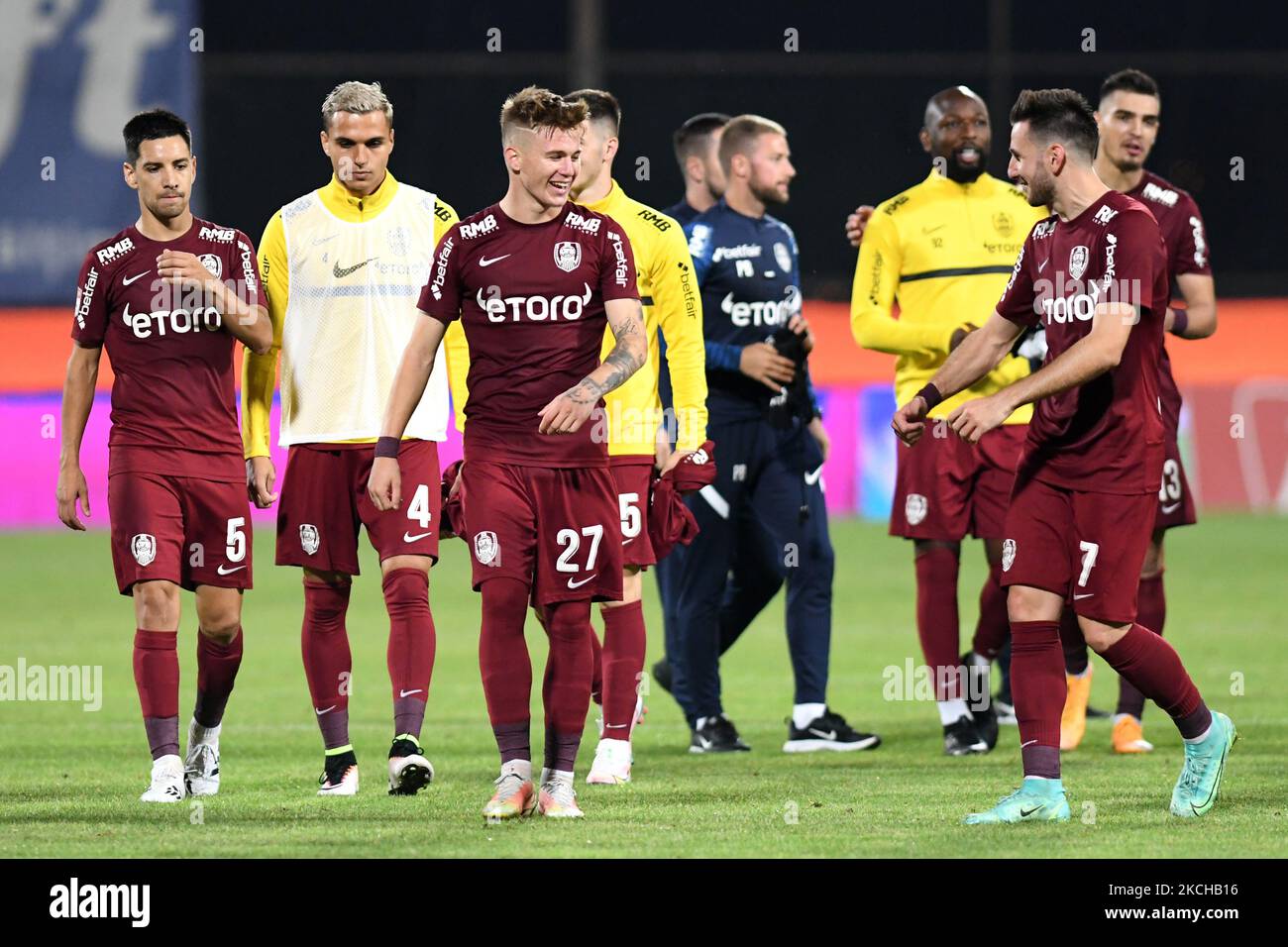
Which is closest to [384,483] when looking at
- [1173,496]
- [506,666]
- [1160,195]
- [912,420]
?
[506,666]

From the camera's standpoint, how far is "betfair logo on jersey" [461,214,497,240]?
6.71 metres

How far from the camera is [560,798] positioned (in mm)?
6715

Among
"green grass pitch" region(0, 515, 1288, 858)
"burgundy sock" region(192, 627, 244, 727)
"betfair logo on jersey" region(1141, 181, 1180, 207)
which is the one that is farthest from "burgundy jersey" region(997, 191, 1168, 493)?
"burgundy sock" region(192, 627, 244, 727)

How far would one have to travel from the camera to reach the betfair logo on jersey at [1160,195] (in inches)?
346

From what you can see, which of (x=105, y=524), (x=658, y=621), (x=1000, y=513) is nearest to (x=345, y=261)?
(x=1000, y=513)

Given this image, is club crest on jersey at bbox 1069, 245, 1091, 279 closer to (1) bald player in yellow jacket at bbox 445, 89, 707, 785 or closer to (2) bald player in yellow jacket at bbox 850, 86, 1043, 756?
(1) bald player in yellow jacket at bbox 445, 89, 707, 785

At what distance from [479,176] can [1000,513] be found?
1756 centimetres

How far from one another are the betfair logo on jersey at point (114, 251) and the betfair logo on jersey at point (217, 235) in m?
0.23

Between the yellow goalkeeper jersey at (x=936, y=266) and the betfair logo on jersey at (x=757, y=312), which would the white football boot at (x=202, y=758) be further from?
the yellow goalkeeper jersey at (x=936, y=266)

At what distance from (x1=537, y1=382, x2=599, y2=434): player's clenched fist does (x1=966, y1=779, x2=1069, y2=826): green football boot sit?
5.54 feet

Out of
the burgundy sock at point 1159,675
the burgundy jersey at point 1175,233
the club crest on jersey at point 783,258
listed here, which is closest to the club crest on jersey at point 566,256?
the burgundy sock at point 1159,675

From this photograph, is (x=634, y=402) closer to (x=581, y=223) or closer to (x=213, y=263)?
(x=581, y=223)

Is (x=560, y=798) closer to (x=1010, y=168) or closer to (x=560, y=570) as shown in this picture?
(x=560, y=570)

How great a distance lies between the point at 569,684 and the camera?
6.73 m
